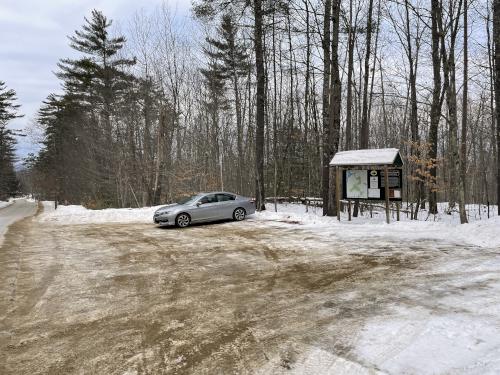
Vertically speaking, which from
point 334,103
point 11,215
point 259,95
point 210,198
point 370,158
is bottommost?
point 11,215

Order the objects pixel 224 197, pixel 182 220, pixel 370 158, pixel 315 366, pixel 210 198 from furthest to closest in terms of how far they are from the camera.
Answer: pixel 224 197
pixel 210 198
pixel 182 220
pixel 370 158
pixel 315 366

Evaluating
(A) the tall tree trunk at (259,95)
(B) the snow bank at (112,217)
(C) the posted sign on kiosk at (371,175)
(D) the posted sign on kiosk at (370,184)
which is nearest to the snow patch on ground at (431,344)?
(C) the posted sign on kiosk at (371,175)

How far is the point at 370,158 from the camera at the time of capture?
13523 millimetres

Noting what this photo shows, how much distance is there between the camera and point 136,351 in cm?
388

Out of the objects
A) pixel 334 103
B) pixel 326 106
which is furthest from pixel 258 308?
pixel 326 106

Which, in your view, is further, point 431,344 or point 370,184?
point 370,184

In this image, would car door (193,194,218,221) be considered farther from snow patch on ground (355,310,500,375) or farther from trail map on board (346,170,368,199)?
snow patch on ground (355,310,500,375)

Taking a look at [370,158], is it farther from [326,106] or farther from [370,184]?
[326,106]

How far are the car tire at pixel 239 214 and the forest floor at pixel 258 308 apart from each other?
20.2 ft

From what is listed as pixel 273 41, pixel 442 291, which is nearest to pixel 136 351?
pixel 442 291

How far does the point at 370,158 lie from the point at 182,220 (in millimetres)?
7363

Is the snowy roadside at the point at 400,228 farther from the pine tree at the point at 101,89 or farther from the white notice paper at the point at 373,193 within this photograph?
the pine tree at the point at 101,89

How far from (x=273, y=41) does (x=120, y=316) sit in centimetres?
2210

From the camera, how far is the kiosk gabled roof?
13197mm
